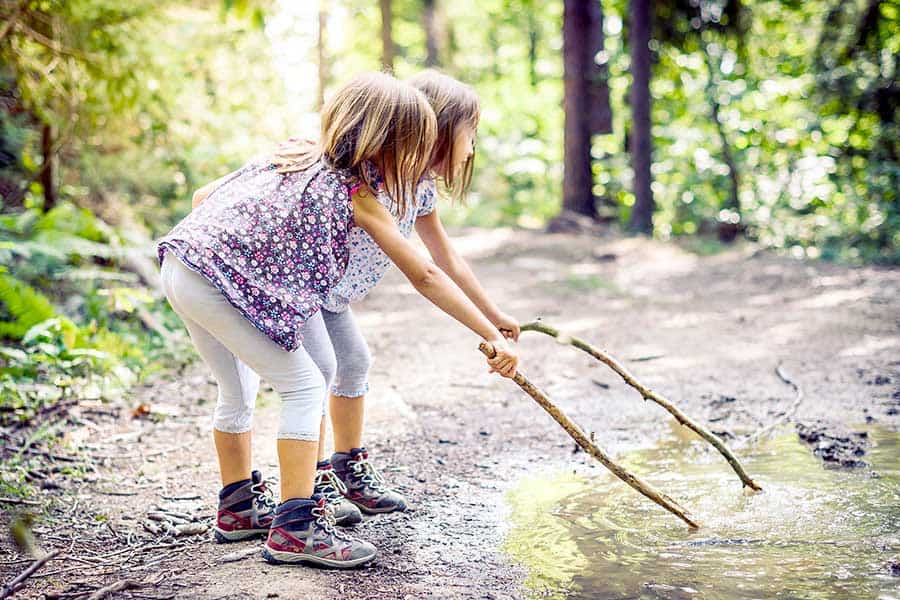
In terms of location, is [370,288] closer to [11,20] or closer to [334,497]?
[334,497]

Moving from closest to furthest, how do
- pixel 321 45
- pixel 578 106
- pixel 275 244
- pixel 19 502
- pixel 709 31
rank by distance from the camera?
1. pixel 275 244
2. pixel 19 502
3. pixel 709 31
4. pixel 578 106
5. pixel 321 45

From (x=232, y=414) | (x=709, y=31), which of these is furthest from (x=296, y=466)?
(x=709, y=31)

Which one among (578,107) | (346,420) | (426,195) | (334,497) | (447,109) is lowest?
(334,497)

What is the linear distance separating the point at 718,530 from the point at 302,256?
1.82 m

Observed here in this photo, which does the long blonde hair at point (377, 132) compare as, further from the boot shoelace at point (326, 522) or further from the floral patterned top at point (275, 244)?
the boot shoelace at point (326, 522)

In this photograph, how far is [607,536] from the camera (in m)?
3.19

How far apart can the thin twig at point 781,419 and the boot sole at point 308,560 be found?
2.18 m

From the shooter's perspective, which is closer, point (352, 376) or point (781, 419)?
point (352, 376)

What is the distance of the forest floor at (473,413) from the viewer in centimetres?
293

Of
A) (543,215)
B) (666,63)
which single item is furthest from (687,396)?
(543,215)

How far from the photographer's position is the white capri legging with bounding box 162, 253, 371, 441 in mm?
2770

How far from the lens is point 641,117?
36.8 feet

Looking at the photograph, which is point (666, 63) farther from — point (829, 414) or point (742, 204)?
point (829, 414)

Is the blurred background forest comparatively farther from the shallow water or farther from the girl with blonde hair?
the shallow water
